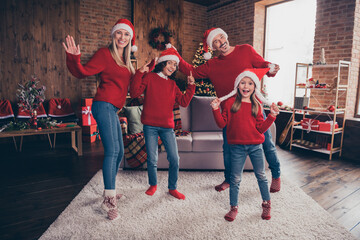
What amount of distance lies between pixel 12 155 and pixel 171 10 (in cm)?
481

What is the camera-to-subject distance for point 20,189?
255cm

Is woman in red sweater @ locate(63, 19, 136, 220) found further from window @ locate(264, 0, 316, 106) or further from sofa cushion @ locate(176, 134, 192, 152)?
window @ locate(264, 0, 316, 106)

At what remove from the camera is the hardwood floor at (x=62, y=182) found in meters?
2.01

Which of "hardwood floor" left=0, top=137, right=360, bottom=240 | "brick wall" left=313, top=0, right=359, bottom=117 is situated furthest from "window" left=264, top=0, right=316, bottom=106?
"hardwood floor" left=0, top=137, right=360, bottom=240

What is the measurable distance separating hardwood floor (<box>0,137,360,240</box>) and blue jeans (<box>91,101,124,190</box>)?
606 mm

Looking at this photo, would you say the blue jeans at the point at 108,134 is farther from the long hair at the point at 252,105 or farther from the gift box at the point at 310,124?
the gift box at the point at 310,124

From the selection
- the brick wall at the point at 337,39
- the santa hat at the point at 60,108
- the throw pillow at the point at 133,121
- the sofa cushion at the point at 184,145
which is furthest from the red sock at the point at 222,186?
the santa hat at the point at 60,108

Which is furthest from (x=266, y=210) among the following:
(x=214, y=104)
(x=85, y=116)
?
(x=85, y=116)

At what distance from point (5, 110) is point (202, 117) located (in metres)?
3.45

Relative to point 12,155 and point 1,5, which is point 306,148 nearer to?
point 12,155

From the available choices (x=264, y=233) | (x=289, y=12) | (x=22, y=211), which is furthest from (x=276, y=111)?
(x=289, y=12)

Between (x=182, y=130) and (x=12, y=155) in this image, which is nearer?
(x=182, y=130)

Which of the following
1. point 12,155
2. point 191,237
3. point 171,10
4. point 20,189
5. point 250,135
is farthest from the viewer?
point 171,10

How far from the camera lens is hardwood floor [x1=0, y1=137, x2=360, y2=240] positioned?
6.61ft
